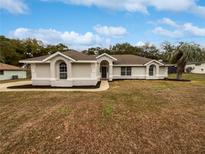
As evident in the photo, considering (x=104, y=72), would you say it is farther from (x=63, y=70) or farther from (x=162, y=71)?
(x=162, y=71)

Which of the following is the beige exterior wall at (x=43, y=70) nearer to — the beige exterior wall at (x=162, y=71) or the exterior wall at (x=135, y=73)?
the exterior wall at (x=135, y=73)

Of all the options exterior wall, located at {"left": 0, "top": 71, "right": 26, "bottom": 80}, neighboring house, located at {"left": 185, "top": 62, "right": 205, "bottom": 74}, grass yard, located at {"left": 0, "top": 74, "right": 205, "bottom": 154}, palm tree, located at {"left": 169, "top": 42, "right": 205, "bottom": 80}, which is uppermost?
palm tree, located at {"left": 169, "top": 42, "right": 205, "bottom": 80}

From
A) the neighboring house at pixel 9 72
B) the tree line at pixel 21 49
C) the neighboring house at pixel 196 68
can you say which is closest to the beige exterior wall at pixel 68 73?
the neighboring house at pixel 9 72

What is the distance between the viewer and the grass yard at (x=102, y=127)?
18.8 ft

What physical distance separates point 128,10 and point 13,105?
17727 mm

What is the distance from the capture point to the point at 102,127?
704 cm

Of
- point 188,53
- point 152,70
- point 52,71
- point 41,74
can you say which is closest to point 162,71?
point 152,70

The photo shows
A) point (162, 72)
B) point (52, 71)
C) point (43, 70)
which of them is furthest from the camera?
point (162, 72)

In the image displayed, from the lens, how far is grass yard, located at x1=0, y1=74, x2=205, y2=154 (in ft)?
18.8

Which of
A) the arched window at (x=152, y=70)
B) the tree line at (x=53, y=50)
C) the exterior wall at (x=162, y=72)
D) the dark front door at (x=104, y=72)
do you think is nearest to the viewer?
the dark front door at (x=104, y=72)

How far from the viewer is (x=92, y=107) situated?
31.1 ft

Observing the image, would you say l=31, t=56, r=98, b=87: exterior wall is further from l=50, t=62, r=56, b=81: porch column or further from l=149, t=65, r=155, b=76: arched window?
l=149, t=65, r=155, b=76: arched window

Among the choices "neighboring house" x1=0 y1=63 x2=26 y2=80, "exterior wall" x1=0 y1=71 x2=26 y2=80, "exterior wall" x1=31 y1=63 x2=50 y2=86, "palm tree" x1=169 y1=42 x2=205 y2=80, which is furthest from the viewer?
"exterior wall" x1=0 y1=71 x2=26 y2=80

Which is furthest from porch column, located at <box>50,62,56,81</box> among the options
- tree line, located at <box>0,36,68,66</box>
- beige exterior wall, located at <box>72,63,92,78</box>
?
tree line, located at <box>0,36,68,66</box>
